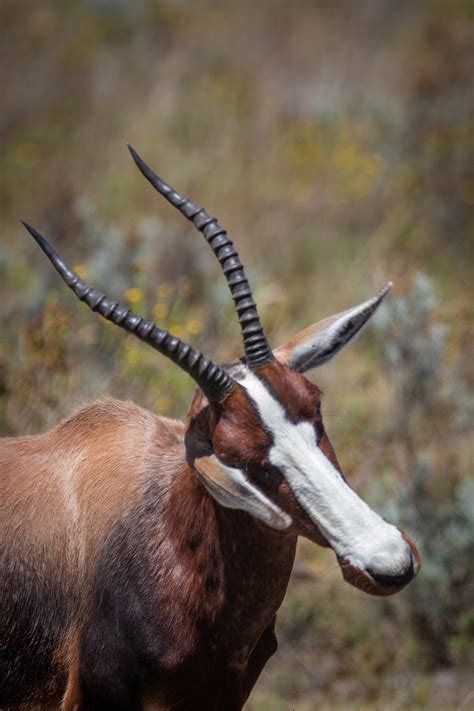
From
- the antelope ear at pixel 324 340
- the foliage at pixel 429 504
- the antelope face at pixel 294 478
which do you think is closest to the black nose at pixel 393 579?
the antelope face at pixel 294 478

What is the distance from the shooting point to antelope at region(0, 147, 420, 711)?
3.19 metres

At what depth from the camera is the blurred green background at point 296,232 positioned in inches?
251

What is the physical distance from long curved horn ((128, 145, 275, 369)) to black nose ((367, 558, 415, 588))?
848 millimetres

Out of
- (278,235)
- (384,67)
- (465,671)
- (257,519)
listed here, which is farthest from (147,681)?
(384,67)

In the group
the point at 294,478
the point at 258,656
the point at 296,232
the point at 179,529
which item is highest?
the point at 296,232

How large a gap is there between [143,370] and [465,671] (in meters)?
2.88

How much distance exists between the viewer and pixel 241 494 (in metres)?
3.21

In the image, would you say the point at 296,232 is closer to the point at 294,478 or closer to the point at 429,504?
the point at 429,504

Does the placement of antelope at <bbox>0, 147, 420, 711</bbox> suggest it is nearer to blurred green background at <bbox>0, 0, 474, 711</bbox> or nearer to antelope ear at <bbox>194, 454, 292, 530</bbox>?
antelope ear at <bbox>194, 454, 292, 530</bbox>

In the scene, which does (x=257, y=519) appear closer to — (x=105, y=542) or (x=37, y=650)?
(x=105, y=542)

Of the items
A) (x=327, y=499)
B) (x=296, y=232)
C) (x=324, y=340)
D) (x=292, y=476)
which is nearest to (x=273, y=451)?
(x=292, y=476)

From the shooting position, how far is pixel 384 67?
18219 millimetres

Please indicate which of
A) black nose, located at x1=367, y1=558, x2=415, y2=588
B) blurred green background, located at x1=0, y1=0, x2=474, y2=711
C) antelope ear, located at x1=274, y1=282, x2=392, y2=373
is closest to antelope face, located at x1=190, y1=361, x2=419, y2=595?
black nose, located at x1=367, y1=558, x2=415, y2=588

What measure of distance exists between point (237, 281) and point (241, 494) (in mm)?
815
